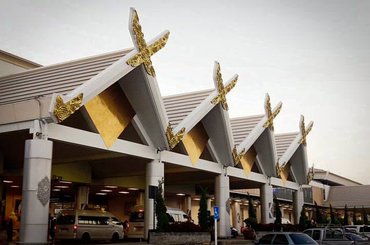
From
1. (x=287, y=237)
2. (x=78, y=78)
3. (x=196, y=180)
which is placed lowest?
(x=287, y=237)

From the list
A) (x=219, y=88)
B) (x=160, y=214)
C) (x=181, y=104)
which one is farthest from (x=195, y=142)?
(x=160, y=214)

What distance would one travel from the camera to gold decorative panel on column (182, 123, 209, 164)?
3231 cm

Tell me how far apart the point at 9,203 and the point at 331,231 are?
26405 millimetres

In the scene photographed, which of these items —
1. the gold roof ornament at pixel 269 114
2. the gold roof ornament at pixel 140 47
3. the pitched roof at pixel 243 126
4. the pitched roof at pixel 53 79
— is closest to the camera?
the pitched roof at pixel 53 79

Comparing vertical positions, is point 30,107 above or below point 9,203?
above

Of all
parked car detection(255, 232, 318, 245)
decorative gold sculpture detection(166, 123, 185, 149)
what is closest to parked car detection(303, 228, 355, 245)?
parked car detection(255, 232, 318, 245)

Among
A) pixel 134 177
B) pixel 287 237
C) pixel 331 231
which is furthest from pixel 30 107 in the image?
pixel 134 177

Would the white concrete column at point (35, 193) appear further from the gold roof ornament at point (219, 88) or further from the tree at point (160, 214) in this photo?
the gold roof ornament at point (219, 88)

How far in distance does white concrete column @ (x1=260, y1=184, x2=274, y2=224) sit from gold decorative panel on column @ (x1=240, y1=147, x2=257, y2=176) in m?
3.13

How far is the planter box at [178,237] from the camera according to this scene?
24.9 metres

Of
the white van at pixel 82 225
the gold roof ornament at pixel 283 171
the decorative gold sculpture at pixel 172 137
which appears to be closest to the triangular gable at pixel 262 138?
the gold roof ornament at pixel 283 171

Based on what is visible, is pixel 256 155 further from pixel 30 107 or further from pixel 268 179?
pixel 30 107

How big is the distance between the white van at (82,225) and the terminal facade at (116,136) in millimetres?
1675

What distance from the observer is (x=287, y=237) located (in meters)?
19.5
